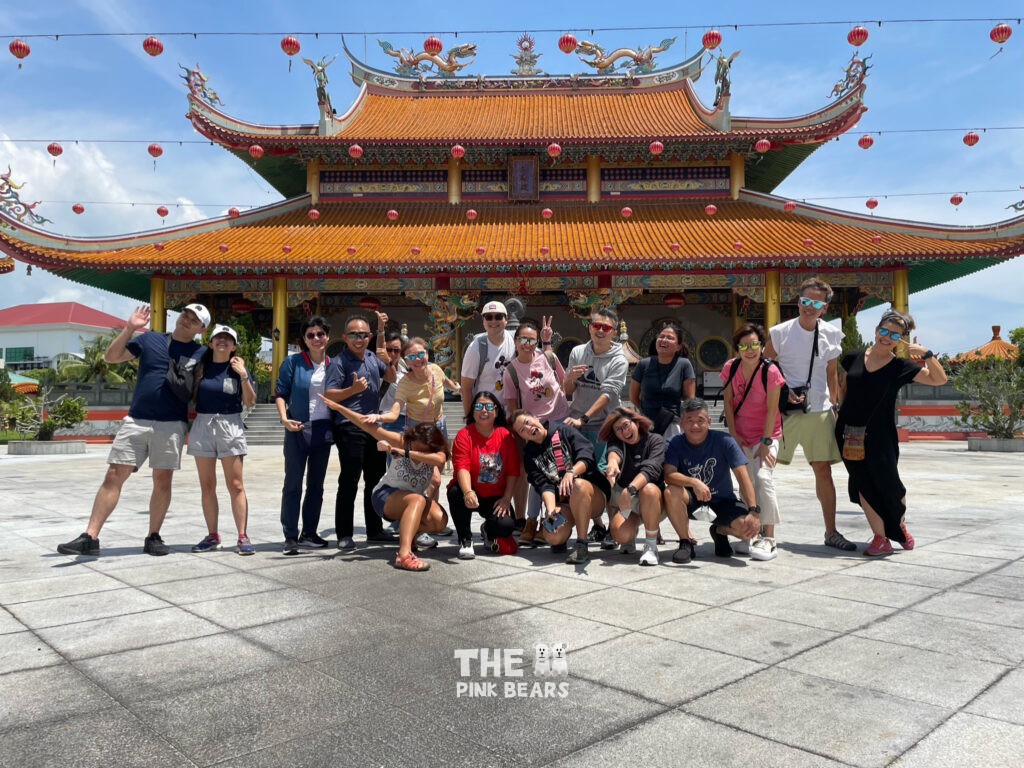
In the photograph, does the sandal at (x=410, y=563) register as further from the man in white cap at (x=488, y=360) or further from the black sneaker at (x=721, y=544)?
the black sneaker at (x=721, y=544)

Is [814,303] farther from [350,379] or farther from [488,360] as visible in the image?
[350,379]

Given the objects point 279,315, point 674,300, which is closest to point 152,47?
point 279,315

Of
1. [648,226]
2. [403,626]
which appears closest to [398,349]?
[403,626]

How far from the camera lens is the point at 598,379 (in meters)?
5.04

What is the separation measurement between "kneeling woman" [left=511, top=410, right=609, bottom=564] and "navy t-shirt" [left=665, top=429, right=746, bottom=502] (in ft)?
1.77

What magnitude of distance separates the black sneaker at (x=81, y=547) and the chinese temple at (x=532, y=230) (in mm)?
13018

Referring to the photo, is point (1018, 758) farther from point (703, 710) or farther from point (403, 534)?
point (403, 534)

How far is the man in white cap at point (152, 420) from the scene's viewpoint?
15.3 feet

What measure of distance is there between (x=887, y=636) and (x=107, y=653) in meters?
3.23

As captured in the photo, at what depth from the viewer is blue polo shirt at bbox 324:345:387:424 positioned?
505cm

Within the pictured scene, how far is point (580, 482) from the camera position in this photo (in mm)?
4570

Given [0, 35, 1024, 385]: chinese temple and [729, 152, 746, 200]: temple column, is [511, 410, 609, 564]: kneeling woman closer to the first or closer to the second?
[0, 35, 1024, 385]: chinese temple

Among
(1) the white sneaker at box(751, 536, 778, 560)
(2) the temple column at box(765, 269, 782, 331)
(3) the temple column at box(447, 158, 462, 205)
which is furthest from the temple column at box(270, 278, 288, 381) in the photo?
(1) the white sneaker at box(751, 536, 778, 560)

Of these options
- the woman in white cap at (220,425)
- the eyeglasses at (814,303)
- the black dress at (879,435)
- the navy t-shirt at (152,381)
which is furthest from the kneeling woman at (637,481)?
the navy t-shirt at (152,381)
